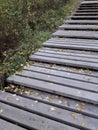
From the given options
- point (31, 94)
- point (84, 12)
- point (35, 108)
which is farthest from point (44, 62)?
point (84, 12)

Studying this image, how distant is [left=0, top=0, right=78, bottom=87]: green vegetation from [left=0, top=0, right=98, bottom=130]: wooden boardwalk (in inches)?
12.0

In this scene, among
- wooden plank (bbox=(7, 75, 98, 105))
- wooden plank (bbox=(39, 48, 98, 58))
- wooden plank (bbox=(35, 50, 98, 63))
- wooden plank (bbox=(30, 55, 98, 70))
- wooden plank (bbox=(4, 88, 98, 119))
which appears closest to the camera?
wooden plank (bbox=(4, 88, 98, 119))

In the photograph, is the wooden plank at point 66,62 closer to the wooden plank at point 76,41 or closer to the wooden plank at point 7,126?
the wooden plank at point 76,41

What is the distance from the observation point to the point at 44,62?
17.2ft

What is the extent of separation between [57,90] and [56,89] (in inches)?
1.6

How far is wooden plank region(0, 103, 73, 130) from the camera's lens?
10.9ft

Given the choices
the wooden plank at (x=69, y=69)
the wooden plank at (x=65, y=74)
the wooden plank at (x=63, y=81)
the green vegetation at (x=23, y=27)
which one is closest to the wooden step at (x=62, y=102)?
the wooden plank at (x=63, y=81)

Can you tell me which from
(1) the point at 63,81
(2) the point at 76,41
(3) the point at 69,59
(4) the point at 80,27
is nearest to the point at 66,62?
(3) the point at 69,59

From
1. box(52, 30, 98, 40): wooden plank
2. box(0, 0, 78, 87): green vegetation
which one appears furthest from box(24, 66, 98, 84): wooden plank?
box(52, 30, 98, 40): wooden plank

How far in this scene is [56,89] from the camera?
409 cm

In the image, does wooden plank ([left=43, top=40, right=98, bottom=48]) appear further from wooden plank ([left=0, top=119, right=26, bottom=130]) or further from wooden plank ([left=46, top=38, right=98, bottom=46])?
wooden plank ([left=0, top=119, right=26, bottom=130])

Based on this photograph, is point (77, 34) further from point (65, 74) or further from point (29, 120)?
point (29, 120)

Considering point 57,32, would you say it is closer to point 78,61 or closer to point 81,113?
point 78,61

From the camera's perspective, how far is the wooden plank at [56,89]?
3789mm
